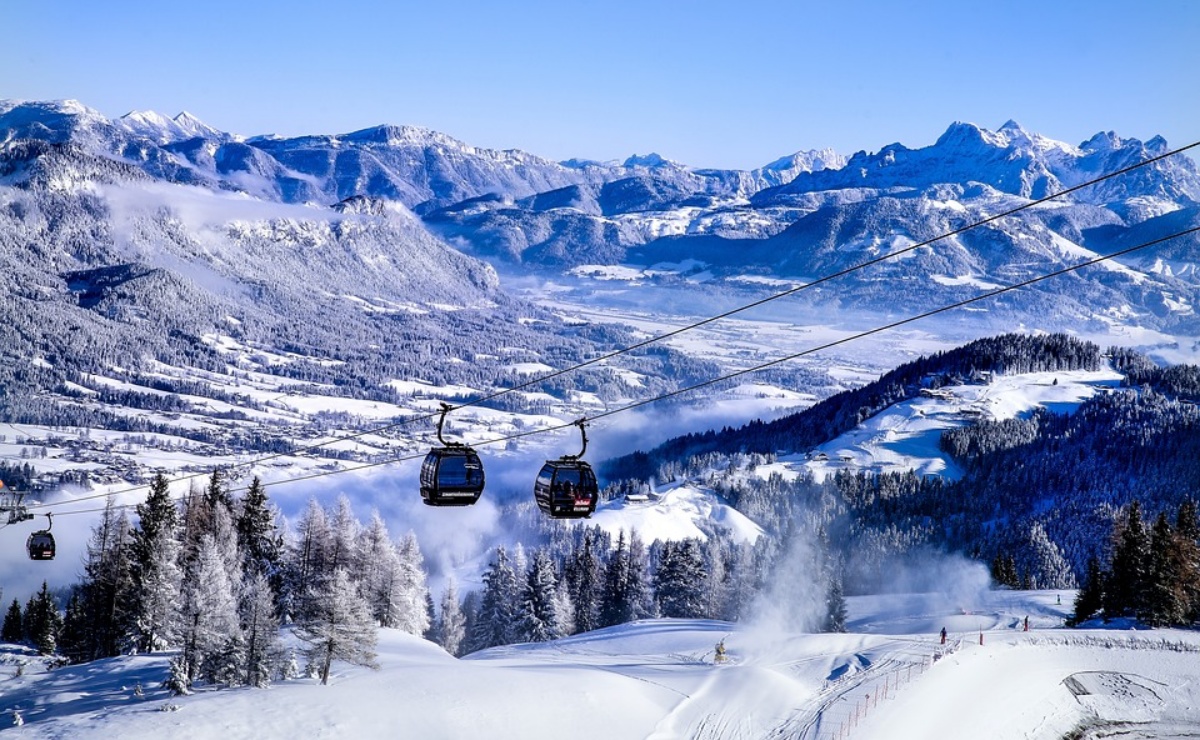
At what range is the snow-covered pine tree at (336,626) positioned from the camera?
173 feet

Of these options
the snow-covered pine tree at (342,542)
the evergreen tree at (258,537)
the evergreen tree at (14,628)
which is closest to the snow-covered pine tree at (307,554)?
the snow-covered pine tree at (342,542)

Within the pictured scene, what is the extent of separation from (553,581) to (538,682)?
38594 millimetres

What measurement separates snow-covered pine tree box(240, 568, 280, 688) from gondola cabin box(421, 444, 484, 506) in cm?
2105

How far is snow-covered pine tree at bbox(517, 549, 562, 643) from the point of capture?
88438 millimetres

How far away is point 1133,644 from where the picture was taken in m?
69.5

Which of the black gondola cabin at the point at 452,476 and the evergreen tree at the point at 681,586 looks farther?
the evergreen tree at the point at 681,586

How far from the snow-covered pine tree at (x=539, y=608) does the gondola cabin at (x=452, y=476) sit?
179ft

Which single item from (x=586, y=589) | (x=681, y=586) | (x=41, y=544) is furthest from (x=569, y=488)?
(x=681, y=586)

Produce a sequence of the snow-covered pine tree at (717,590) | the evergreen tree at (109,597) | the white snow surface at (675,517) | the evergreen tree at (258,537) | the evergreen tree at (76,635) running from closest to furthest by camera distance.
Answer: the evergreen tree at (109,597) < the evergreen tree at (76,635) < the evergreen tree at (258,537) < the snow-covered pine tree at (717,590) < the white snow surface at (675,517)

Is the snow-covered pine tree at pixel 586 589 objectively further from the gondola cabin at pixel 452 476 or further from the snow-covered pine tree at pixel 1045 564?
the snow-covered pine tree at pixel 1045 564

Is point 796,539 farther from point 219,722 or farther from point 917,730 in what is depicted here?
point 219,722

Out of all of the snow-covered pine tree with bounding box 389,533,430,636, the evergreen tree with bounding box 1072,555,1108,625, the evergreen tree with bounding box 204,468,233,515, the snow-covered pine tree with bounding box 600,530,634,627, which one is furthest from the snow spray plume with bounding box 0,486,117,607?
the evergreen tree with bounding box 1072,555,1108,625

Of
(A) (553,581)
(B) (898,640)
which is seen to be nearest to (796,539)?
(A) (553,581)

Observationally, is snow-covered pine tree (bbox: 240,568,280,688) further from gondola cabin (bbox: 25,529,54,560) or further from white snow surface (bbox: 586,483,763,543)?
white snow surface (bbox: 586,483,763,543)
